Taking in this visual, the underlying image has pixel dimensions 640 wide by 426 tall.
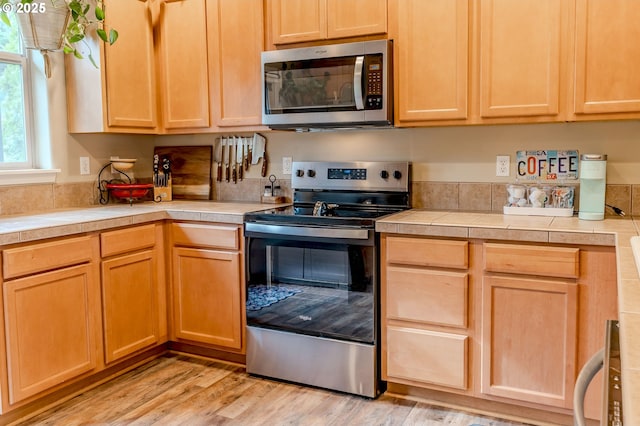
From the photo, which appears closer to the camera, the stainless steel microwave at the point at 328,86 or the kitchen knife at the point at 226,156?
the stainless steel microwave at the point at 328,86

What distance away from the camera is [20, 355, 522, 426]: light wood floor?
2.53 metres

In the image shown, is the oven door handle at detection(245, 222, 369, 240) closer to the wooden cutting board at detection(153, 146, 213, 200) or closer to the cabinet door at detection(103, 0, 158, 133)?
the wooden cutting board at detection(153, 146, 213, 200)

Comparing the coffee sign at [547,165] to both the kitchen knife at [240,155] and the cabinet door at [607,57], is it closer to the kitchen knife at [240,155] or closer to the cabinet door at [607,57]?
the cabinet door at [607,57]

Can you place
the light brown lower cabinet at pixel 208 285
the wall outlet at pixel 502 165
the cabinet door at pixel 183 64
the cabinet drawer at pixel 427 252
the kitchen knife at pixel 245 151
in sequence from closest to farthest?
the cabinet drawer at pixel 427 252 → the wall outlet at pixel 502 165 → the light brown lower cabinet at pixel 208 285 → the cabinet door at pixel 183 64 → the kitchen knife at pixel 245 151

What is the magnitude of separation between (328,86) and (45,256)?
157 centimetres

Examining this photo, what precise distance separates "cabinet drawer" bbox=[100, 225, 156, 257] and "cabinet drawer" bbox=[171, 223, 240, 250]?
0.14m

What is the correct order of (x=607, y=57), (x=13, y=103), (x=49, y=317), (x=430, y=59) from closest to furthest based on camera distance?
(x=607, y=57)
(x=49, y=317)
(x=430, y=59)
(x=13, y=103)

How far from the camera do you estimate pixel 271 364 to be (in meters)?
2.98

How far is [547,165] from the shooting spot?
2859mm

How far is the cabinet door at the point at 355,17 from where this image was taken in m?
2.87

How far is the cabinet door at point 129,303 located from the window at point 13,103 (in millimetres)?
859

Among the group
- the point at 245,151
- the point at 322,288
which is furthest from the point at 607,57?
the point at 245,151

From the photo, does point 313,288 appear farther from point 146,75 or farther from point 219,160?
point 146,75

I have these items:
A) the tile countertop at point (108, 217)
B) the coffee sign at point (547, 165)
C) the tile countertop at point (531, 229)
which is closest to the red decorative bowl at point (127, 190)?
the tile countertop at point (108, 217)
